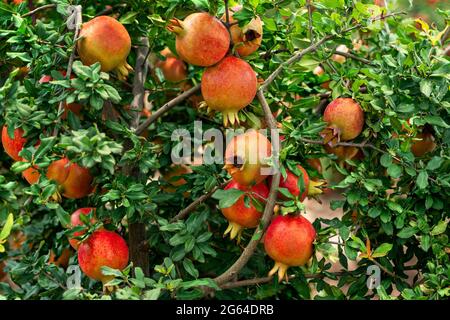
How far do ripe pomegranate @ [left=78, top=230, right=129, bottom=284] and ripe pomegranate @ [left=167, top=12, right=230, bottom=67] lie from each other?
1.16ft

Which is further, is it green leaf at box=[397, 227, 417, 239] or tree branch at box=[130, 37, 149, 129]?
tree branch at box=[130, 37, 149, 129]

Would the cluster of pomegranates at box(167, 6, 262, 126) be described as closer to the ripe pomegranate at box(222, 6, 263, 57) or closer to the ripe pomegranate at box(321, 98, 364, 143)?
the ripe pomegranate at box(222, 6, 263, 57)

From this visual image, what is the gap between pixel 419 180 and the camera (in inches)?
47.0

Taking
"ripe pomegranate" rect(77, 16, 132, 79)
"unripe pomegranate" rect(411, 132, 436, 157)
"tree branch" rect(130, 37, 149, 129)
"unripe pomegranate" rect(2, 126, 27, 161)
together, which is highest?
"ripe pomegranate" rect(77, 16, 132, 79)

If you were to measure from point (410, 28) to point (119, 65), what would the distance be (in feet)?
2.02

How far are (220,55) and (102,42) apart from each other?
0.21 meters

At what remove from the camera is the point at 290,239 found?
113cm

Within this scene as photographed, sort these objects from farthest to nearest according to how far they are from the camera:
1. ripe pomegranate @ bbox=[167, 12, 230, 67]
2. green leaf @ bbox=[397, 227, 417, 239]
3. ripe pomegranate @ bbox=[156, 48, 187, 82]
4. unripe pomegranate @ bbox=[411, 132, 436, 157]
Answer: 1. ripe pomegranate @ bbox=[156, 48, 187, 82]
2. unripe pomegranate @ bbox=[411, 132, 436, 157]
3. green leaf @ bbox=[397, 227, 417, 239]
4. ripe pomegranate @ bbox=[167, 12, 230, 67]

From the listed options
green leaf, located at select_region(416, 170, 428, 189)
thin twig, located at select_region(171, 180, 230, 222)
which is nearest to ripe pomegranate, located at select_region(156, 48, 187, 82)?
thin twig, located at select_region(171, 180, 230, 222)

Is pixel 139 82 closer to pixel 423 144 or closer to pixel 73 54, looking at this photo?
pixel 73 54

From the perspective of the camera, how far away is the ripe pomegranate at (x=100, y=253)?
1187 mm

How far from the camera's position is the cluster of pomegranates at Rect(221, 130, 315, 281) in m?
1.13

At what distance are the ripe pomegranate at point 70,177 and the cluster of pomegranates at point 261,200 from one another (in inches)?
10.7

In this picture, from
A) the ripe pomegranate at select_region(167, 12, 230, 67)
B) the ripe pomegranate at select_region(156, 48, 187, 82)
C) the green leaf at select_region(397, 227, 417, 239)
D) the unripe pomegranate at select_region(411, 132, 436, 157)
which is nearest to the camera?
the ripe pomegranate at select_region(167, 12, 230, 67)
